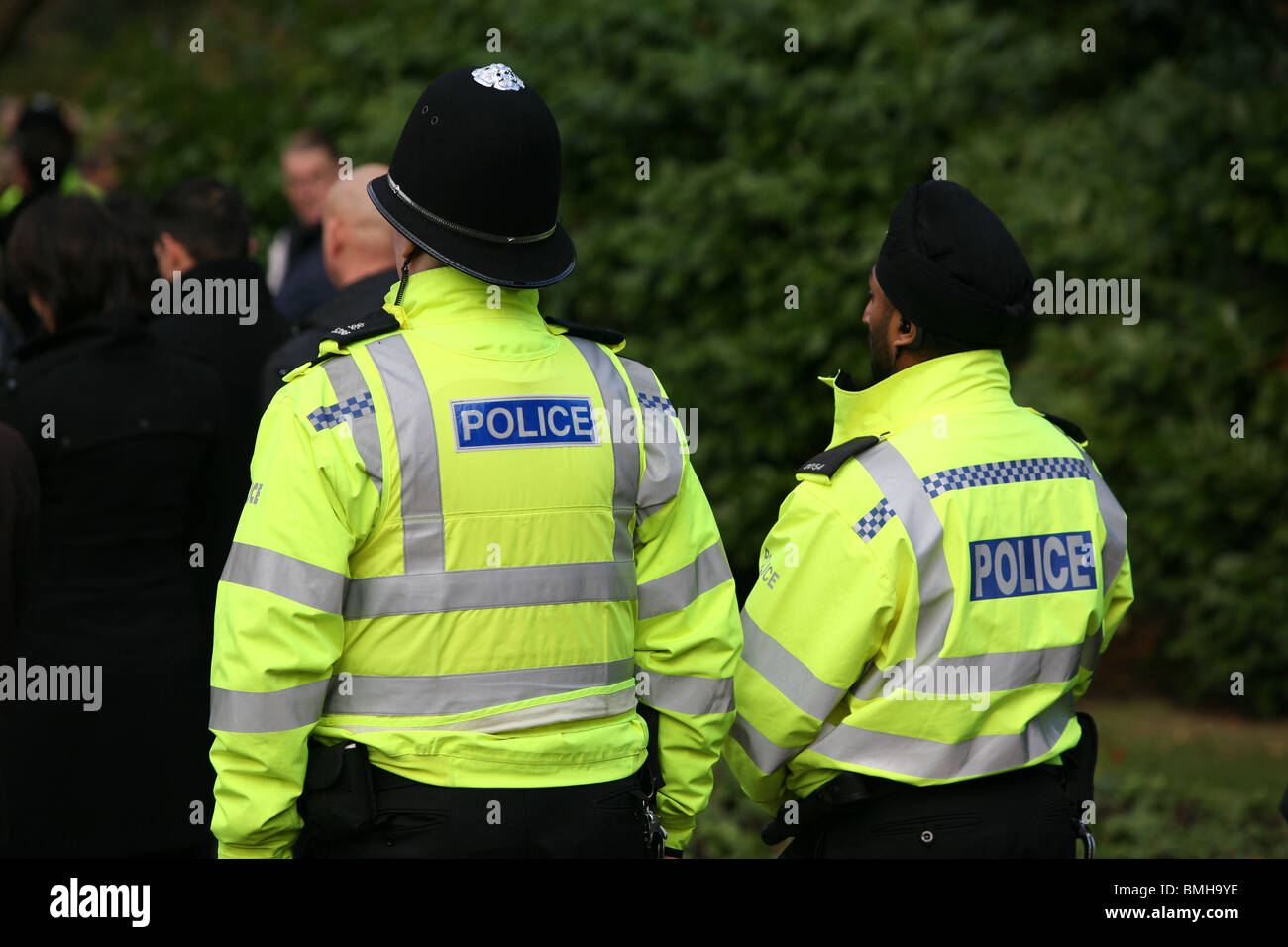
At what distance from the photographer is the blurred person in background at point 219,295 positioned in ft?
14.6

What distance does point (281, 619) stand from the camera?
2352 mm

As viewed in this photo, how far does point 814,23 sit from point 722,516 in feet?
8.42

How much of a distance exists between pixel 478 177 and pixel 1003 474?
1.13 m

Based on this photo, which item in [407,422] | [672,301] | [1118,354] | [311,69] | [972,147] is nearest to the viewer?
[407,422]

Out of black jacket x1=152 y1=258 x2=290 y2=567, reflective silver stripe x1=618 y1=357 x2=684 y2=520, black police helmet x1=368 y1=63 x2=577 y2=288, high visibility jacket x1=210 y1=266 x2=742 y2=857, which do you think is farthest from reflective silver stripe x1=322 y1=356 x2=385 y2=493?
black jacket x1=152 y1=258 x2=290 y2=567

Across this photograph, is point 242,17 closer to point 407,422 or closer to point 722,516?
point 722,516

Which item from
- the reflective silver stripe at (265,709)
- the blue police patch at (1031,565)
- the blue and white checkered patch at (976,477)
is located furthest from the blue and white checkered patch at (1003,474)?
the reflective silver stripe at (265,709)

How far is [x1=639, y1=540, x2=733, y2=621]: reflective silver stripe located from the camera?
276 cm

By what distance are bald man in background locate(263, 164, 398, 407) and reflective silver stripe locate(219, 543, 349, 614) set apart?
1771 millimetres

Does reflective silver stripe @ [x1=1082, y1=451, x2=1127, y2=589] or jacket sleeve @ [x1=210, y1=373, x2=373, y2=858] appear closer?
jacket sleeve @ [x1=210, y1=373, x2=373, y2=858]

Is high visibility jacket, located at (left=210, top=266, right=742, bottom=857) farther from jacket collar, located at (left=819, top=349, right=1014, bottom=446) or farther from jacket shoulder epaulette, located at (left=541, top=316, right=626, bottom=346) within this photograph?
jacket collar, located at (left=819, top=349, right=1014, bottom=446)

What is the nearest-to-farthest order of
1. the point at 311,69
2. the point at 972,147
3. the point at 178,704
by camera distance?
the point at 178,704
the point at 972,147
the point at 311,69

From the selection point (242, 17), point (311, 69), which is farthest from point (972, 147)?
point (242, 17)

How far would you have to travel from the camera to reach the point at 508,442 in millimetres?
2469
